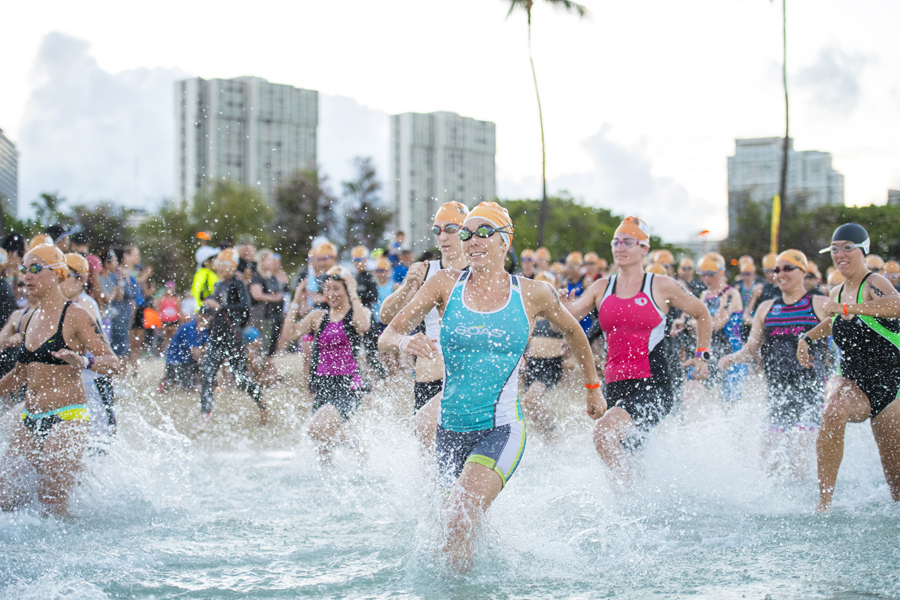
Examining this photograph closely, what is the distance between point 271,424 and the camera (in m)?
8.74

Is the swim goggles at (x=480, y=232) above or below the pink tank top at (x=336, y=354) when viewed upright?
above

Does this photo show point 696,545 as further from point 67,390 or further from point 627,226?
point 67,390

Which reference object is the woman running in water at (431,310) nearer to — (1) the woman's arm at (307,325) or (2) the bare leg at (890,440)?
(1) the woman's arm at (307,325)

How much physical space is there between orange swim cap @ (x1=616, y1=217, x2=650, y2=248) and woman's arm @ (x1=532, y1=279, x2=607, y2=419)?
Answer: 1.32 m

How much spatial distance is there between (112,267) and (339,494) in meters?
5.43

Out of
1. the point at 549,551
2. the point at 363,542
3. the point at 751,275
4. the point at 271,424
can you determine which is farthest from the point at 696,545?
the point at 751,275

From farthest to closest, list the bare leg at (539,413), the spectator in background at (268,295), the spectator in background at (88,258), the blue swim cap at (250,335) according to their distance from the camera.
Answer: the spectator in background at (268,295)
the blue swim cap at (250,335)
the spectator in background at (88,258)
the bare leg at (539,413)

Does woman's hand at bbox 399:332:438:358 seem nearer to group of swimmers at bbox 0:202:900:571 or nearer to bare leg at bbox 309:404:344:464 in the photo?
group of swimmers at bbox 0:202:900:571

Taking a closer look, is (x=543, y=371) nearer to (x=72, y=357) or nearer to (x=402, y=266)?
(x=72, y=357)

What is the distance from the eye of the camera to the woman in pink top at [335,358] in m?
5.84

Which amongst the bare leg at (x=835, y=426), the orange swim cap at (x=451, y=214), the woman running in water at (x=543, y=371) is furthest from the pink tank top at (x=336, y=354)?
the bare leg at (x=835, y=426)

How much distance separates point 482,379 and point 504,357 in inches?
5.7

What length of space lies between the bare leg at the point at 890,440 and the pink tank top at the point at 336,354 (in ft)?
11.7

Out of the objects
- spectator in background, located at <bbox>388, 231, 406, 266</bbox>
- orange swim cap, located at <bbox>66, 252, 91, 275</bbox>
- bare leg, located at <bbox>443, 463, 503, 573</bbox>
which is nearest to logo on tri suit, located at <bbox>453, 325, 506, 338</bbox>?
bare leg, located at <bbox>443, 463, 503, 573</bbox>
